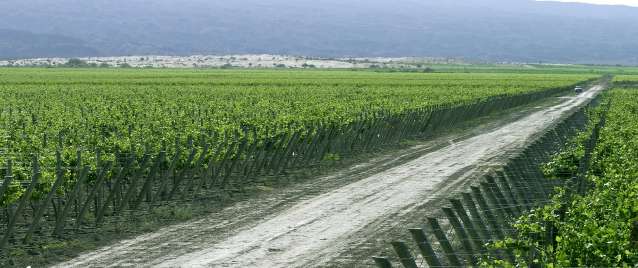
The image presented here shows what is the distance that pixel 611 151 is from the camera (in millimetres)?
20500

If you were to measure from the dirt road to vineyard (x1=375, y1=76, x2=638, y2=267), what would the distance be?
1352mm

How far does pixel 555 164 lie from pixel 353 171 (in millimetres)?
7497

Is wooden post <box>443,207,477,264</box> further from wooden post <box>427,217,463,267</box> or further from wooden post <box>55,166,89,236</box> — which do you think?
wooden post <box>55,166,89,236</box>

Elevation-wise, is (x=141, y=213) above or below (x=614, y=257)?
below

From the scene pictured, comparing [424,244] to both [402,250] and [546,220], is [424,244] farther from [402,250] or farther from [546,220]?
[546,220]

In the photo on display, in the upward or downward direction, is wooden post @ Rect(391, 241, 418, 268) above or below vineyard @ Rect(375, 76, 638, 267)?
above

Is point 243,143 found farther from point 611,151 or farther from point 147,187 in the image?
point 611,151

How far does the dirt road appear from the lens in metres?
14.3

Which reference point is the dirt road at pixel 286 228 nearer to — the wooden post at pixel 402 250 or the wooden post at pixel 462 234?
the wooden post at pixel 462 234

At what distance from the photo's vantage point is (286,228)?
16.8m

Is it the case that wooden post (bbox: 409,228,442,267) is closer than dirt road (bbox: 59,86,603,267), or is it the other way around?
wooden post (bbox: 409,228,442,267)

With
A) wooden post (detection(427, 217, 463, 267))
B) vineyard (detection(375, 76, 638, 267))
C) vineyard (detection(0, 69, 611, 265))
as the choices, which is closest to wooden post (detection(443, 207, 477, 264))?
vineyard (detection(375, 76, 638, 267))

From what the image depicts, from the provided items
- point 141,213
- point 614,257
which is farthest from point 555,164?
point 614,257

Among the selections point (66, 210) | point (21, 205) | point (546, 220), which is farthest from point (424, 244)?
point (66, 210)
